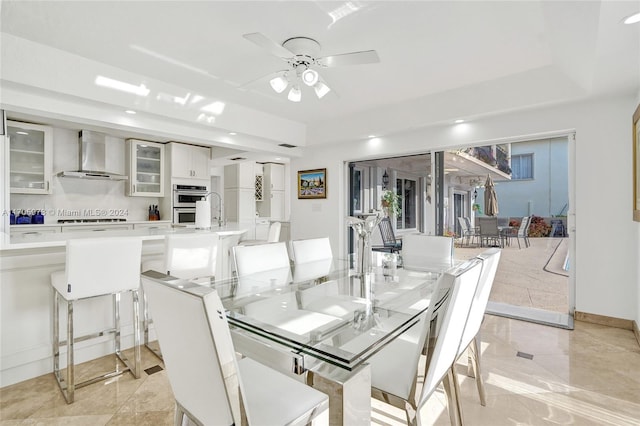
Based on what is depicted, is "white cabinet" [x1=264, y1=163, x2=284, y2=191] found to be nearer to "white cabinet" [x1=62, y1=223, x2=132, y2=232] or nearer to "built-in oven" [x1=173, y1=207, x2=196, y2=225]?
"built-in oven" [x1=173, y1=207, x2=196, y2=225]

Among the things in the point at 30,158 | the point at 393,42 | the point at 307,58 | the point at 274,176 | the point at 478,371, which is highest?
the point at 393,42

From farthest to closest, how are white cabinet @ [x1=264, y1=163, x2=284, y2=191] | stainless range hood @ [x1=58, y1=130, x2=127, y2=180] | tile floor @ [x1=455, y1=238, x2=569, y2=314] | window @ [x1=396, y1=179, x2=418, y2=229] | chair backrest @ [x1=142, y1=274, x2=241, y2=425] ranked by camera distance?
white cabinet @ [x1=264, y1=163, x2=284, y2=191] < stainless range hood @ [x1=58, y1=130, x2=127, y2=180] < window @ [x1=396, y1=179, x2=418, y2=229] < tile floor @ [x1=455, y1=238, x2=569, y2=314] < chair backrest @ [x1=142, y1=274, x2=241, y2=425]

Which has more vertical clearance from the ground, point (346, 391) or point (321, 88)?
point (321, 88)

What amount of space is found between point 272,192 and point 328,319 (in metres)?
6.68

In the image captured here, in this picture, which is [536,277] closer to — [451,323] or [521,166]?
[521,166]

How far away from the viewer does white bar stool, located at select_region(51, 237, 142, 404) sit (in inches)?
76.9

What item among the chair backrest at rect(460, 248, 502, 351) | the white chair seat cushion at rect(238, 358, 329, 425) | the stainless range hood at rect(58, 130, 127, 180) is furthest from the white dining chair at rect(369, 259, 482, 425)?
the stainless range hood at rect(58, 130, 127, 180)

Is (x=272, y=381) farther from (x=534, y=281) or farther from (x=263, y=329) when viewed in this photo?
(x=534, y=281)

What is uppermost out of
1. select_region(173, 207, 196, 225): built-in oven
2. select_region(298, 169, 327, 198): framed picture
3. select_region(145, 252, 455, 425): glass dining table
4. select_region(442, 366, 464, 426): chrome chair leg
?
select_region(298, 169, 327, 198): framed picture

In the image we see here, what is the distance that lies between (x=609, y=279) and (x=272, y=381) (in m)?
3.42

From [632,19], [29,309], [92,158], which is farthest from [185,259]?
[92,158]

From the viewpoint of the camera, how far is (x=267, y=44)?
216 cm

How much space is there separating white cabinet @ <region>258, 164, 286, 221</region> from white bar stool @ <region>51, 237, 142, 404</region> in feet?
18.4

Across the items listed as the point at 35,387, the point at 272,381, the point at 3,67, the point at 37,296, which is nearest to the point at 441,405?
the point at 272,381
